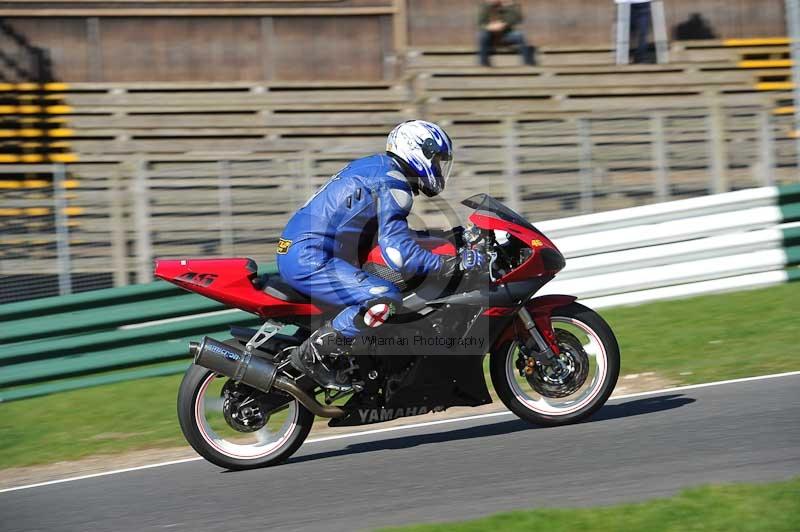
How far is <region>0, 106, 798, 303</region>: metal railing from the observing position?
10.9 metres

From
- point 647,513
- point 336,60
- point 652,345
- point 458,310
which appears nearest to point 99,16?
point 336,60

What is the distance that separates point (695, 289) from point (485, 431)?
4.04m

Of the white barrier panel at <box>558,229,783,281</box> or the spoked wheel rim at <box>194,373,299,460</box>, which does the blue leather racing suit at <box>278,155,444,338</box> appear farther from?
the white barrier panel at <box>558,229,783,281</box>

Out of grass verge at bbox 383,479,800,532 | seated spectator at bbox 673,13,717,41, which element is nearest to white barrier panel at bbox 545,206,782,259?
grass verge at bbox 383,479,800,532

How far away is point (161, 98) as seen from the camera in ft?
53.0

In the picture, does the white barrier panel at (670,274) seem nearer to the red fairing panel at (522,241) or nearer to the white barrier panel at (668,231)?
the white barrier panel at (668,231)

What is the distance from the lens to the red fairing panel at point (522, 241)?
6148 mm

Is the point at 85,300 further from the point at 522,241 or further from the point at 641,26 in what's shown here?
the point at 641,26

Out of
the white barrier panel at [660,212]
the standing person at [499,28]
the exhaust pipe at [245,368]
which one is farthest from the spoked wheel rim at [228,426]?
the standing person at [499,28]

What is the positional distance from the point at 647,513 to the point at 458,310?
1.90 m

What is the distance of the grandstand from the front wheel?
4.88 meters

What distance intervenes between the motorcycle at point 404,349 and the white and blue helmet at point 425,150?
0.90 feet

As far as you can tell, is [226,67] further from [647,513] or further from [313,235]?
[647,513]

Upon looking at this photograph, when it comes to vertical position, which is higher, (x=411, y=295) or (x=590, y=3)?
(x=590, y=3)
